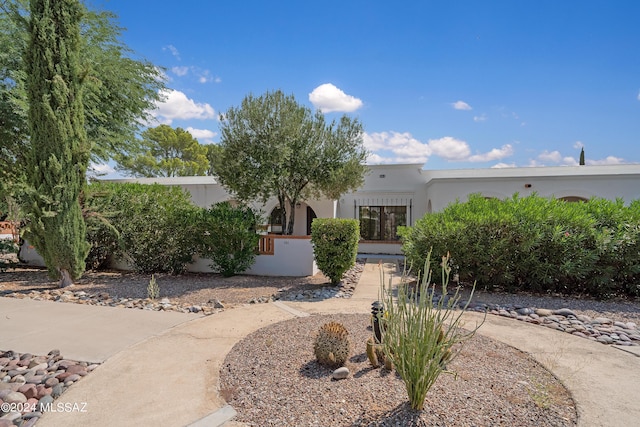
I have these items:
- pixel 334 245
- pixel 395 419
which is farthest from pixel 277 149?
pixel 395 419

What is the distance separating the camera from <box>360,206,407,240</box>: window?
1698cm

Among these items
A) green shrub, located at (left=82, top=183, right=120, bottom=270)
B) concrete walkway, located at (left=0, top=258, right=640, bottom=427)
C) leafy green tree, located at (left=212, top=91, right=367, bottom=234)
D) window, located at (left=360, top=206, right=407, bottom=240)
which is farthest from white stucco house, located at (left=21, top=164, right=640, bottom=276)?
concrete walkway, located at (left=0, top=258, right=640, bottom=427)

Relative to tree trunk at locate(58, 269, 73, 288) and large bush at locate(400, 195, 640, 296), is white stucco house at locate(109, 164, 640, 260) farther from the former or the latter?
tree trunk at locate(58, 269, 73, 288)

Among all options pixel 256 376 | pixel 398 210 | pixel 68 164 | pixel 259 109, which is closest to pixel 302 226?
pixel 398 210

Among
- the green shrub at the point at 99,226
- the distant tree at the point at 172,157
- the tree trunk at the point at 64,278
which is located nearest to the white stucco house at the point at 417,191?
the green shrub at the point at 99,226

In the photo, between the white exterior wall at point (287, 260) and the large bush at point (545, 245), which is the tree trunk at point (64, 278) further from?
the large bush at point (545, 245)

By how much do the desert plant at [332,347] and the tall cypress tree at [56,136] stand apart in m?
7.34

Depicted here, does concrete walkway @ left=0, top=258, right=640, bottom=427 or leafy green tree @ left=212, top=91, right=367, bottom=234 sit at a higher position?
leafy green tree @ left=212, top=91, right=367, bottom=234

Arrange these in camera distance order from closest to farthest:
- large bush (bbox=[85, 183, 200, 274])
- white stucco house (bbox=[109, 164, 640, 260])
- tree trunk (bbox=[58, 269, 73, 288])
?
tree trunk (bbox=[58, 269, 73, 288]), large bush (bbox=[85, 183, 200, 274]), white stucco house (bbox=[109, 164, 640, 260])

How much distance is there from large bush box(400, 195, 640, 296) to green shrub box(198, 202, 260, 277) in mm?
4638

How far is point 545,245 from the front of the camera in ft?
24.5

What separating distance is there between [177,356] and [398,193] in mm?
14272

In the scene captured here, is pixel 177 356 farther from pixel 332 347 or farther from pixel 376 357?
pixel 376 357

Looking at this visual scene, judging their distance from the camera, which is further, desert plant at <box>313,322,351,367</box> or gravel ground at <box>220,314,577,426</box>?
desert plant at <box>313,322,351,367</box>
